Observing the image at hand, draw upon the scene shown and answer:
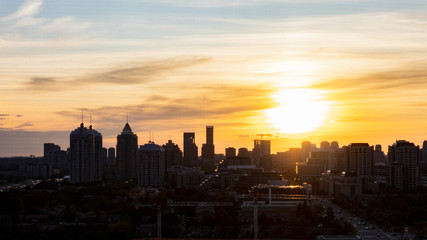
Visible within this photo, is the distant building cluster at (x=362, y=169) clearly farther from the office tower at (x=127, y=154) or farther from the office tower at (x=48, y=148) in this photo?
the office tower at (x=48, y=148)

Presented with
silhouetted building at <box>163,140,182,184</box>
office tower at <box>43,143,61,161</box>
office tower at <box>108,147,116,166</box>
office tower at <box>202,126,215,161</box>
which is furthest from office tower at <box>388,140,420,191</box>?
office tower at <box>108,147,116,166</box>

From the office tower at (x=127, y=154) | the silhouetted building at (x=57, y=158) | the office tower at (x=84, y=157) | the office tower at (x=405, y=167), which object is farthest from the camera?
the silhouetted building at (x=57, y=158)

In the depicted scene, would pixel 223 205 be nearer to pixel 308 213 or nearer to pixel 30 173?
pixel 308 213

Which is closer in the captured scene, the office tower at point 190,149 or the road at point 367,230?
the road at point 367,230

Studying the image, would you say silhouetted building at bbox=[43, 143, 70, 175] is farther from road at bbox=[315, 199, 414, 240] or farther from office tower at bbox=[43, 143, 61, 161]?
road at bbox=[315, 199, 414, 240]

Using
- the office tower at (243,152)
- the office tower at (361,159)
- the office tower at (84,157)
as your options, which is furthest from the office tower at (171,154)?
the office tower at (243,152)

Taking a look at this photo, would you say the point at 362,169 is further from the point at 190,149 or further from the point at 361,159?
the point at 190,149

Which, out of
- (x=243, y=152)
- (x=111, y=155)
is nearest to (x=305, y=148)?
(x=243, y=152)
